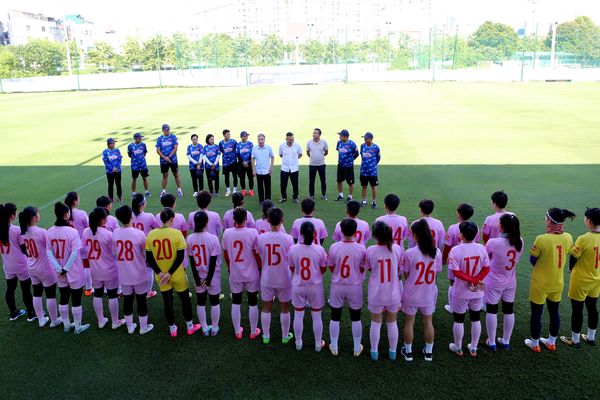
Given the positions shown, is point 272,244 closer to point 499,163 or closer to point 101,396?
point 101,396

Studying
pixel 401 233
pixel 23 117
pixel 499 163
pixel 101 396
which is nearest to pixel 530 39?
pixel 499 163

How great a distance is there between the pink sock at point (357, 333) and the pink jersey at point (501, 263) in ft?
5.35

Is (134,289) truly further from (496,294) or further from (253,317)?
(496,294)

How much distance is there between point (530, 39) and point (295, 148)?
55.6m

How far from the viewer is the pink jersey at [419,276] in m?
5.02

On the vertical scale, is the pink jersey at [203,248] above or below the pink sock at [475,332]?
above

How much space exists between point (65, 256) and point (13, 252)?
0.89 meters

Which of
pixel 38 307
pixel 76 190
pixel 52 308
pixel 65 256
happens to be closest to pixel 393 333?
pixel 65 256

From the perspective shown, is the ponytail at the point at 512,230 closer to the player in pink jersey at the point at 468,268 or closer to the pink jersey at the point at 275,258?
the player in pink jersey at the point at 468,268

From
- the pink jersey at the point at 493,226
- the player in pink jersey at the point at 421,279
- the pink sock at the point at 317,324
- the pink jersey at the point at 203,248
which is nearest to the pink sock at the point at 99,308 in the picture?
the pink jersey at the point at 203,248

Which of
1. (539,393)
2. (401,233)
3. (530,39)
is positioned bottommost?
(539,393)

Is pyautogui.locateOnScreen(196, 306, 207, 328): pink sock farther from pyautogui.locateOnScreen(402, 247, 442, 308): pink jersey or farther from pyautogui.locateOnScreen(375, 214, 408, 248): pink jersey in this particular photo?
pyautogui.locateOnScreen(375, 214, 408, 248): pink jersey

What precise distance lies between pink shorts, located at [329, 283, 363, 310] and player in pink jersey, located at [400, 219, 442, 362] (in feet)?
1.77

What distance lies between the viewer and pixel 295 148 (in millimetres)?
11445
